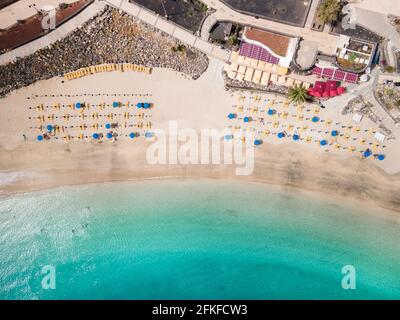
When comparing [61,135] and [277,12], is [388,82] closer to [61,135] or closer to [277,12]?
[277,12]

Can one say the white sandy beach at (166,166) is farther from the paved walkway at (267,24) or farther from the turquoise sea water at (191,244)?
the paved walkway at (267,24)

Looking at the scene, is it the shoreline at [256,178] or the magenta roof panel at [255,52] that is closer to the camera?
the magenta roof panel at [255,52]

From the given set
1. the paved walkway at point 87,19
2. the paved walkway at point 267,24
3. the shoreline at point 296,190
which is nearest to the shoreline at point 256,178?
the shoreline at point 296,190

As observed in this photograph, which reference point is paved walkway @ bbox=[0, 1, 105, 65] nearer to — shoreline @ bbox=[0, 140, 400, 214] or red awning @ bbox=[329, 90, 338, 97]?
shoreline @ bbox=[0, 140, 400, 214]

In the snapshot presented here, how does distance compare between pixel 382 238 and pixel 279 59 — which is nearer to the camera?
pixel 279 59

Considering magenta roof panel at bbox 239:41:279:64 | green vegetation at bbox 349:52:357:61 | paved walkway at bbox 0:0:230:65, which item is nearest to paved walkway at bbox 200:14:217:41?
paved walkway at bbox 0:0:230:65

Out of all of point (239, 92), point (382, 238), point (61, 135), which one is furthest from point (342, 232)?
point (61, 135)
